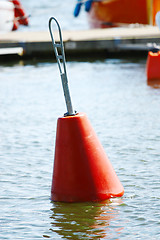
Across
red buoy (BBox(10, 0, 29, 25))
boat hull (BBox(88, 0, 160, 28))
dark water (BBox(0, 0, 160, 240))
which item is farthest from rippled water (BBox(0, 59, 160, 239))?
red buoy (BBox(10, 0, 29, 25))

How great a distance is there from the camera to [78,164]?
4.71 metres

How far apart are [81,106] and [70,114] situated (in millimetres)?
5042

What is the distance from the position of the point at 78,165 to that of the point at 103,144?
2.29m

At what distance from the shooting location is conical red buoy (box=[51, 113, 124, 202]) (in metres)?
4.72

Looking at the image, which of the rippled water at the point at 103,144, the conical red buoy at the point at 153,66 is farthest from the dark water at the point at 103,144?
the conical red buoy at the point at 153,66

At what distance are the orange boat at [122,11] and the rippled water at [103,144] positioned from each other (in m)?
10.0

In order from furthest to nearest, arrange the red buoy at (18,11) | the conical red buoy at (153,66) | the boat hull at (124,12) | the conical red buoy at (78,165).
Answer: the red buoy at (18,11) < the boat hull at (124,12) < the conical red buoy at (153,66) < the conical red buoy at (78,165)

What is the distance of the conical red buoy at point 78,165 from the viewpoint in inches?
186

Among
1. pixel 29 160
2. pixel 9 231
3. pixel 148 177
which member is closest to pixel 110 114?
pixel 29 160

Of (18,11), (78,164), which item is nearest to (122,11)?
(18,11)

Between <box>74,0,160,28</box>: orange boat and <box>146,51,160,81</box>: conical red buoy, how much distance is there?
856 cm

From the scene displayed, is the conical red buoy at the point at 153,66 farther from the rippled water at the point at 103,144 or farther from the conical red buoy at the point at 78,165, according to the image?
the conical red buoy at the point at 78,165

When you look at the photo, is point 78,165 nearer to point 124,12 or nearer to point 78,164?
point 78,164

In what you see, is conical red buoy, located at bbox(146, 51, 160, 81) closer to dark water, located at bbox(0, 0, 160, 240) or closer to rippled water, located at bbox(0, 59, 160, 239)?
dark water, located at bbox(0, 0, 160, 240)
